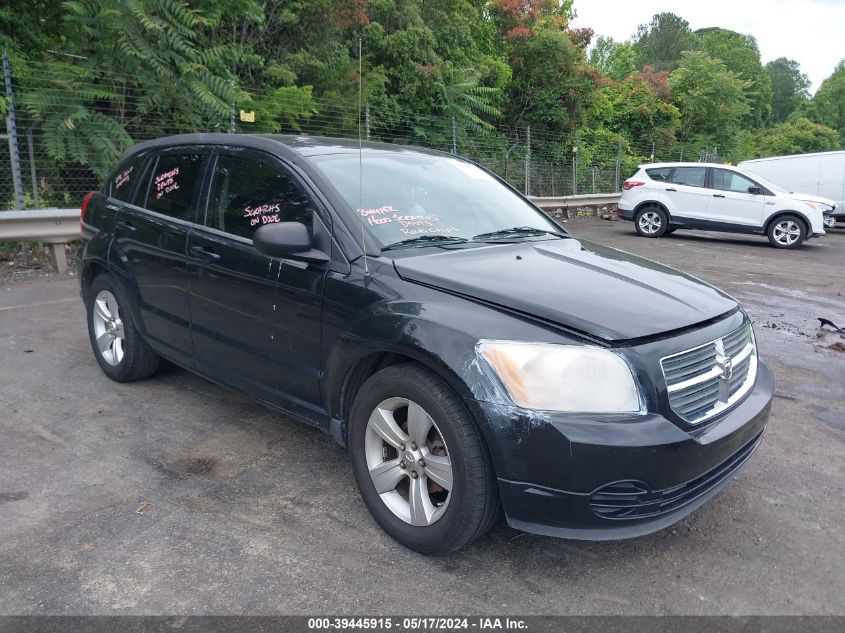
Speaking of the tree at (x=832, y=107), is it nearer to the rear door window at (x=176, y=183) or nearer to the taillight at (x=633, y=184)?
the taillight at (x=633, y=184)

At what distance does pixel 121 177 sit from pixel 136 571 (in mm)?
3120

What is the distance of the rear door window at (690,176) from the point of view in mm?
15078

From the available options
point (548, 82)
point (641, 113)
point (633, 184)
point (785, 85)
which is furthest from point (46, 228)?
point (785, 85)

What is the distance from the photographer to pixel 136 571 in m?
2.74

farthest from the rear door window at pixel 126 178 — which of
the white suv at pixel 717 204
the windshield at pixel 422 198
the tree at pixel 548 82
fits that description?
the tree at pixel 548 82

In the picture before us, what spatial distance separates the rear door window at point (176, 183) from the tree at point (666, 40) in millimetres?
75728

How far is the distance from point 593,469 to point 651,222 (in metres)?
14.3

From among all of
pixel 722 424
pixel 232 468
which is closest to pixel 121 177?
pixel 232 468

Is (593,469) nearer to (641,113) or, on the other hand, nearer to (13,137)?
(13,137)

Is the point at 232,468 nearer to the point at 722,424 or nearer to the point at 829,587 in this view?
the point at 722,424

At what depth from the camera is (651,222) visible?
15.8 meters

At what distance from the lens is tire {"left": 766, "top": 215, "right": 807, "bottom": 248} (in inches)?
558

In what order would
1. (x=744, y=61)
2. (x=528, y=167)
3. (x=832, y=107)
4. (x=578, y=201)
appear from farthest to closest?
1. (x=744, y=61)
2. (x=832, y=107)
3. (x=578, y=201)
4. (x=528, y=167)

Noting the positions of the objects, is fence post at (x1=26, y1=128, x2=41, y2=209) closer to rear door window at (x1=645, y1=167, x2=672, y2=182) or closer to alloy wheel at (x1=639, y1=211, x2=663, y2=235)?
alloy wheel at (x1=639, y1=211, x2=663, y2=235)
